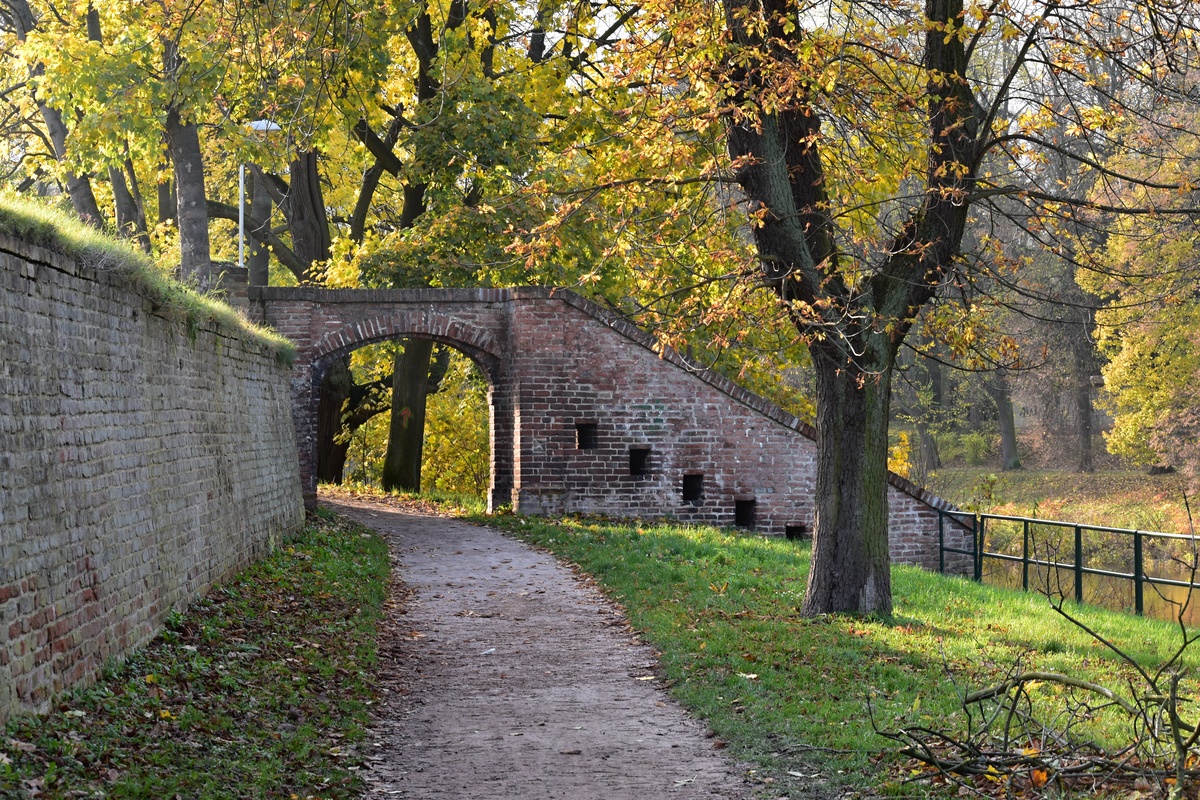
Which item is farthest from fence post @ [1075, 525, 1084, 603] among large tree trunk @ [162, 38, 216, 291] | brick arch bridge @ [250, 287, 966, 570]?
large tree trunk @ [162, 38, 216, 291]

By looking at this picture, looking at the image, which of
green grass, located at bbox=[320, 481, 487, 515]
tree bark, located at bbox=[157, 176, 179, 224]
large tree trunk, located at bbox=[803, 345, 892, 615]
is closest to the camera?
large tree trunk, located at bbox=[803, 345, 892, 615]

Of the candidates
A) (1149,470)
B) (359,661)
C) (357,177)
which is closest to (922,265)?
(359,661)

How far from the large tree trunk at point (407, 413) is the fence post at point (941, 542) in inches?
403

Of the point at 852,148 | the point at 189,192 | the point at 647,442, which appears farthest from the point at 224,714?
the point at 189,192

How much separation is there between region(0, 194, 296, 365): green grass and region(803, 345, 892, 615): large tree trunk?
5.37 metres

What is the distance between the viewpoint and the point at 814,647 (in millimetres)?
9117

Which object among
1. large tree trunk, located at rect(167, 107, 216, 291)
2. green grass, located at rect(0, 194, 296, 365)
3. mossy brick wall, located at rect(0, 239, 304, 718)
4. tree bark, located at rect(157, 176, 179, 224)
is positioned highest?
tree bark, located at rect(157, 176, 179, 224)

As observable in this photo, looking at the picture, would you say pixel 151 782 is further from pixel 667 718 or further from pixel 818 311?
pixel 818 311

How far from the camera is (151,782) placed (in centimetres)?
545

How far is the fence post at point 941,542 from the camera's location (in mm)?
17578

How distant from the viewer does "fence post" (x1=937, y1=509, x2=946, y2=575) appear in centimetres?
1758

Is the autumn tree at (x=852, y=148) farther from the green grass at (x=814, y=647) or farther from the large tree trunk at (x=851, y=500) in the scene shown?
the green grass at (x=814, y=647)

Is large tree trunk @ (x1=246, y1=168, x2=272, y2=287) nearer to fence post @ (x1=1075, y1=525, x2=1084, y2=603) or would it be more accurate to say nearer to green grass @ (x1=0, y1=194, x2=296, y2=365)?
green grass @ (x1=0, y1=194, x2=296, y2=365)

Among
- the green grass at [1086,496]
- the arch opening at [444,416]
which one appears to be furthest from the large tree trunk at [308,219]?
the green grass at [1086,496]
